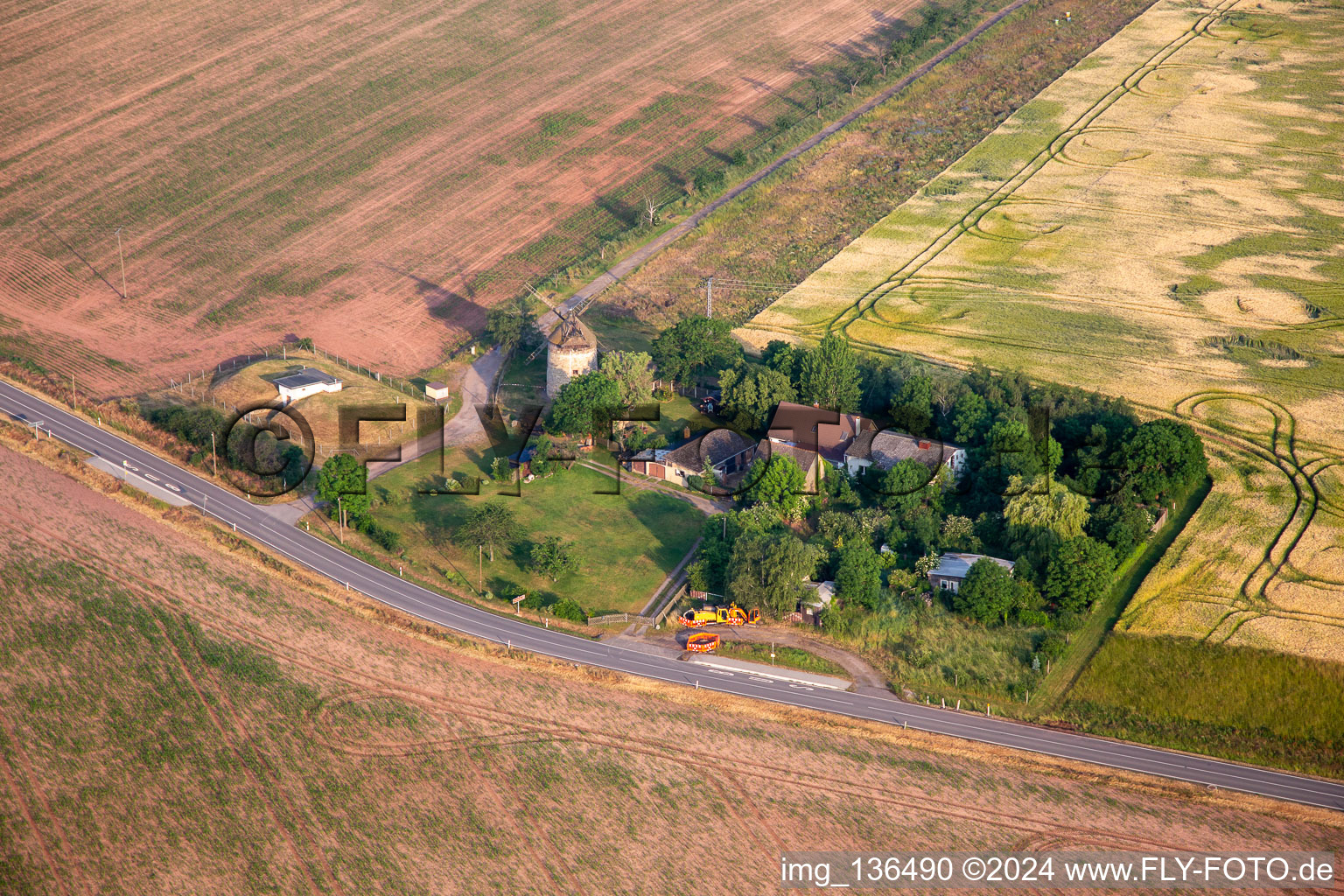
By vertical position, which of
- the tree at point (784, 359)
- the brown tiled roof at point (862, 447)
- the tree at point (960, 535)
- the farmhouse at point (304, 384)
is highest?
the tree at point (784, 359)

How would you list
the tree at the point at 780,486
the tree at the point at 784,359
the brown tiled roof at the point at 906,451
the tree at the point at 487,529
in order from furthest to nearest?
1. the tree at the point at 784,359
2. the brown tiled roof at the point at 906,451
3. the tree at the point at 780,486
4. the tree at the point at 487,529

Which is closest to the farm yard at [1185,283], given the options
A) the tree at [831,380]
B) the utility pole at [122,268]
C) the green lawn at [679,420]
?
the tree at [831,380]

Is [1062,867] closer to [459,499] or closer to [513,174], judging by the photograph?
[459,499]

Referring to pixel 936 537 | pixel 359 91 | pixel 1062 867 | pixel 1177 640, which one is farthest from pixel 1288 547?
pixel 359 91

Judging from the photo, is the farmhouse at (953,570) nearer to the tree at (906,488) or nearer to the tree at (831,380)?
the tree at (906,488)

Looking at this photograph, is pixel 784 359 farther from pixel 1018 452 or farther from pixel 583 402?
pixel 1018 452

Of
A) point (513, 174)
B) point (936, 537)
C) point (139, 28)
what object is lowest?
point (936, 537)

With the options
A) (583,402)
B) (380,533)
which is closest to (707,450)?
(583,402)

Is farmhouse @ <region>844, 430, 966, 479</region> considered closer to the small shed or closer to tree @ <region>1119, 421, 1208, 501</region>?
tree @ <region>1119, 421, 1208, 501</region>
